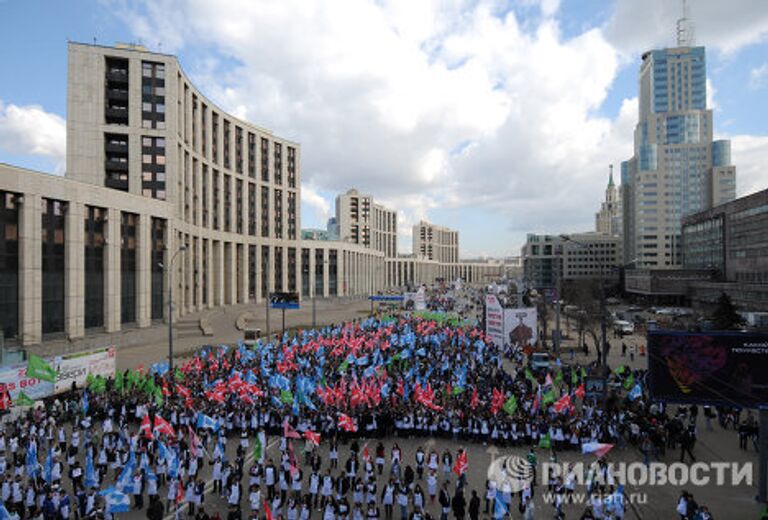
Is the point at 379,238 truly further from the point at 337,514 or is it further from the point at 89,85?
the point at 337,514

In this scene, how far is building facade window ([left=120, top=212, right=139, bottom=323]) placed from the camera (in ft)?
147

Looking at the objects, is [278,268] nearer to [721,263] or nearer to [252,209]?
[252,209]

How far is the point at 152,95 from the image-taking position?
56.4 meters

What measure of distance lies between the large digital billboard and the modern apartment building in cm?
12052

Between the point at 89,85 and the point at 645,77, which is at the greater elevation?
the point at 645,77

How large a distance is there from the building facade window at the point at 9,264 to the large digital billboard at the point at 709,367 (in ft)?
131

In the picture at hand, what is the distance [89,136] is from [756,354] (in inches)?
2400

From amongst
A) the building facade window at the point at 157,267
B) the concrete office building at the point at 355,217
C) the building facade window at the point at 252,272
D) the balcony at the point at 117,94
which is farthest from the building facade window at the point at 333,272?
the building facade window at the point at 157,267

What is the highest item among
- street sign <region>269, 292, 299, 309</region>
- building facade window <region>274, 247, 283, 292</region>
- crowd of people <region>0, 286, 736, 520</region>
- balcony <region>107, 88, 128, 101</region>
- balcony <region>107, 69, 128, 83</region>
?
balcony <region>107, 69, 128, 83</region>

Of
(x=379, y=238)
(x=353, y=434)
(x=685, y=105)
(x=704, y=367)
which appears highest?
(x=685, y=105)

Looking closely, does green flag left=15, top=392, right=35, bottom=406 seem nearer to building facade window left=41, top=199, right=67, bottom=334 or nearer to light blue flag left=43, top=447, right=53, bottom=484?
light blue flag left=43, top=447, right=53, bottom=484

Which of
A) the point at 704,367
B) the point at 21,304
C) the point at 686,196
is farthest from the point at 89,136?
the point at 686,196

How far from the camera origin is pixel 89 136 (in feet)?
176

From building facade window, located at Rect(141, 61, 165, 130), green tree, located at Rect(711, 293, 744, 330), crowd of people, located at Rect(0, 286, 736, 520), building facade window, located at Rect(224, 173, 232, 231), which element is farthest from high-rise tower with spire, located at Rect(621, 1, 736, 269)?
building facade window, located at Rect(141, 61, 165, 130)
